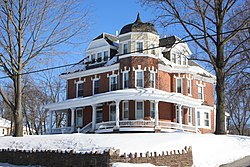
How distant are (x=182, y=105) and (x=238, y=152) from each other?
48.4 feet

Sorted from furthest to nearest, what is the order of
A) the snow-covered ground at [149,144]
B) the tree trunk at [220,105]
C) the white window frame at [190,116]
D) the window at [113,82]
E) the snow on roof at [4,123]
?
the snow on roof at [4,123] < the white window frame at [190,116] < the window at [113,82] < the tree trunk at [220,105] < the snow-covered ground at [149,144]

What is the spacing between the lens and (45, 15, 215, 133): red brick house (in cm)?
3103

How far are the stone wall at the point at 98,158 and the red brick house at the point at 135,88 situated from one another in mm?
13458

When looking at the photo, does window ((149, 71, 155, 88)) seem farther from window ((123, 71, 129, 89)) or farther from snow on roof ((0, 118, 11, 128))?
snow on roof ((0, 118, 11, 128))

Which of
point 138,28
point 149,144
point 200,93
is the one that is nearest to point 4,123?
point 200,93

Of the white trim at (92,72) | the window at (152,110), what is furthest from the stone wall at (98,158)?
the white trim at (92,72)

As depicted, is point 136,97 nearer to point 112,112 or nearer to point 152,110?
point 152,110

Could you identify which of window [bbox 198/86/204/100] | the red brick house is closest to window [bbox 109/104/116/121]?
the red brick house

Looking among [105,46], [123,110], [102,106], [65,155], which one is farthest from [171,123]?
[65,155]

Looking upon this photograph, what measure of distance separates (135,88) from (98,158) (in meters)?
18.7

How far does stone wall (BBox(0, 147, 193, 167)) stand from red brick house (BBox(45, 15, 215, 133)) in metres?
13.5

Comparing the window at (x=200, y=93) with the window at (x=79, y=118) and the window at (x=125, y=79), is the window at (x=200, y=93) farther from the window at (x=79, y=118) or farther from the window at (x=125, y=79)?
the window at (x=79, y=118)

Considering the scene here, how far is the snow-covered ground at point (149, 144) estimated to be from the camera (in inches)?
609

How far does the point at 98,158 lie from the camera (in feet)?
46.4
